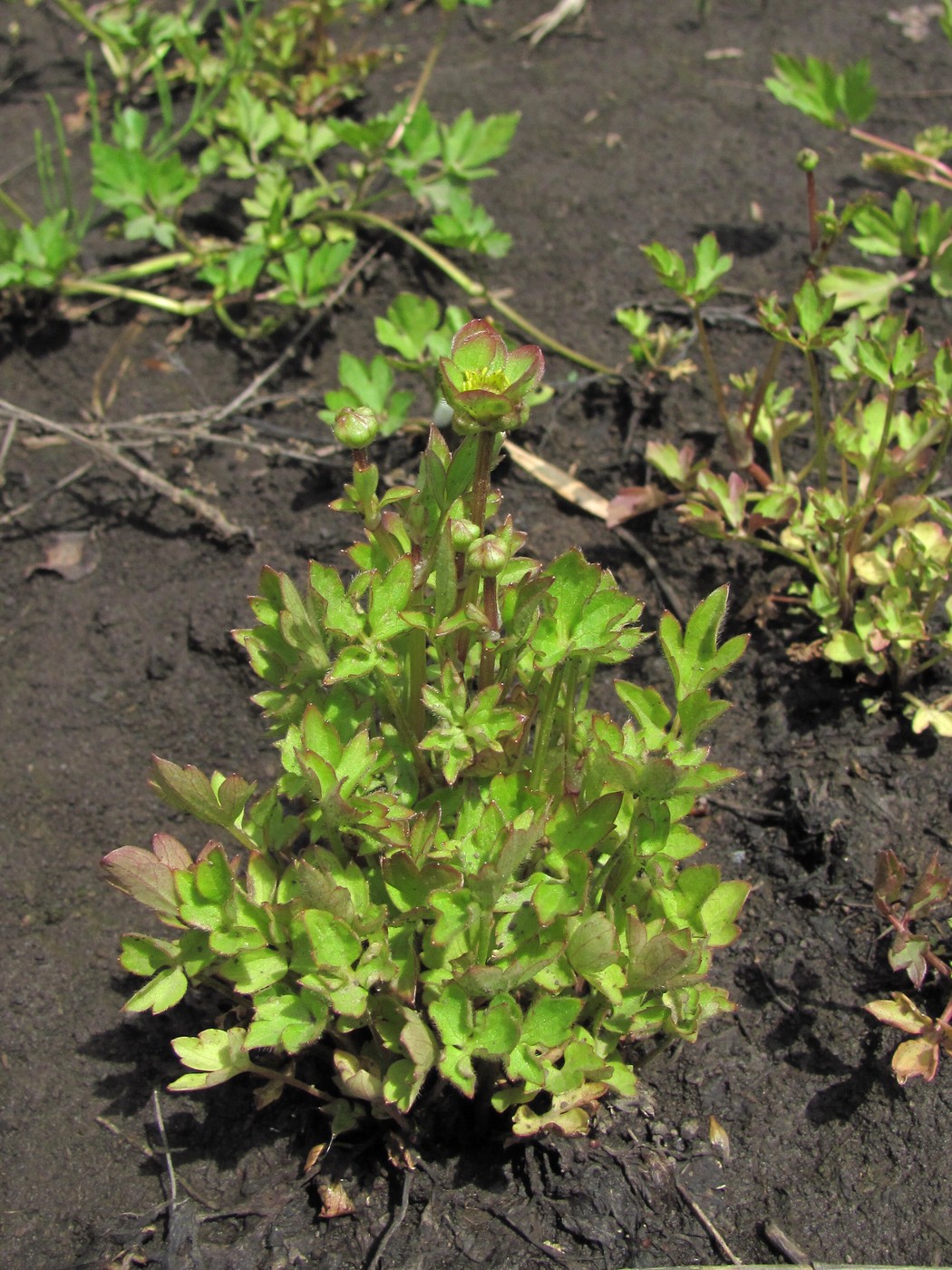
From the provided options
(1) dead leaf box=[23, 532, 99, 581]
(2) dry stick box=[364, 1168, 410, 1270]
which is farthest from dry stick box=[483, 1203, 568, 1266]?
(1) dead leaf box=[23, 532, 99, 581]

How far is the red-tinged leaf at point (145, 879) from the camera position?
1.43 metres

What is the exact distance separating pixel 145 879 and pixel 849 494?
173 centimetres

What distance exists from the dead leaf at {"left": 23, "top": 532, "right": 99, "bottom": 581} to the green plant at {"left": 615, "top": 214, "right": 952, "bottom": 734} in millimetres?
1239

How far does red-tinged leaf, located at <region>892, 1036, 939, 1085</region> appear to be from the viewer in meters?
1.61

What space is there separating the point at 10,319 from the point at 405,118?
4.25 feet

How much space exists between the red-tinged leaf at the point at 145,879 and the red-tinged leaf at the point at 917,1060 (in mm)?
1076

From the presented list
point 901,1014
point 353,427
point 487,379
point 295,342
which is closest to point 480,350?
point 487,379

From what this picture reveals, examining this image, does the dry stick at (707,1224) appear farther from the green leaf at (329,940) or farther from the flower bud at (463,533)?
the flower bud at (463,533)

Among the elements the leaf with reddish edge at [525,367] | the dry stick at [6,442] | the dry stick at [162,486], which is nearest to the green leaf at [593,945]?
the leaf with reddish edge at [525,367]

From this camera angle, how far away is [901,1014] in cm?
165

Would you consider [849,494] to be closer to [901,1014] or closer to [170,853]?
[901,1014]

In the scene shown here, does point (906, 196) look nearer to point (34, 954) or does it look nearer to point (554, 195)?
point (554, 195)

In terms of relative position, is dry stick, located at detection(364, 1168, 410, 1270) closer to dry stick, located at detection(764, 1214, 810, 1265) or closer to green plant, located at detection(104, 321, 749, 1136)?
green plant, located at detection(104, 321, 749, 1136)

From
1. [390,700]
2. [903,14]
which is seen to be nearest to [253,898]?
[390,700]
